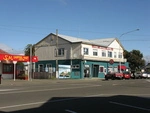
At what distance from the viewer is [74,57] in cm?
5534

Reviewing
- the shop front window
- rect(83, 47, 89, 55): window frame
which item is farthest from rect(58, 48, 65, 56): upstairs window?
the shop front window

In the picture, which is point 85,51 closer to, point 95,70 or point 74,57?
point 74,57

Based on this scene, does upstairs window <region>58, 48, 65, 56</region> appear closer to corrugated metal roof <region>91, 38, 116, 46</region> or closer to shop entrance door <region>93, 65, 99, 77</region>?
shop entrance door <region>93, 65, 99, 77</region>

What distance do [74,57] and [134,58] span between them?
1577 inches

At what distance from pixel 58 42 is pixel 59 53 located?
7.39 feet

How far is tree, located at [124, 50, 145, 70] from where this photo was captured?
298 feet

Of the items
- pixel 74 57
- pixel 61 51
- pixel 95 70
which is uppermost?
pixel 61 51

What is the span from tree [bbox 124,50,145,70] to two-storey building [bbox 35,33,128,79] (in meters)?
26.8

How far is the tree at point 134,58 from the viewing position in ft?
298

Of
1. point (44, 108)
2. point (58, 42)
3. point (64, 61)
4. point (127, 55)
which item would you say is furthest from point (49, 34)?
point (44, 108)

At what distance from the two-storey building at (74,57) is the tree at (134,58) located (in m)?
26.8

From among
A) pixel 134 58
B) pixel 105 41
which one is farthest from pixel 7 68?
pixel 134 58

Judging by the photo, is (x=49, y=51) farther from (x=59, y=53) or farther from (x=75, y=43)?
(x=75, y=43)

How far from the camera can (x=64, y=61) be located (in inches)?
2243
